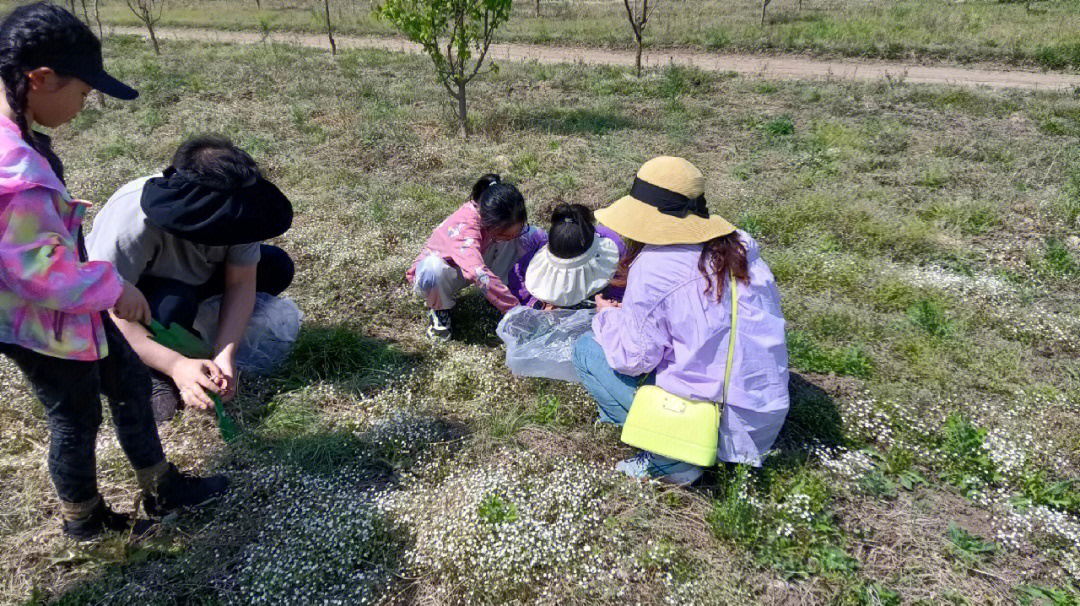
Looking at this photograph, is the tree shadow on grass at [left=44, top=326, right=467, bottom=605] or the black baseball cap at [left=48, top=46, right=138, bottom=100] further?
the tree shadow on grass at [left=44, top=326, right=467, bottom=605]

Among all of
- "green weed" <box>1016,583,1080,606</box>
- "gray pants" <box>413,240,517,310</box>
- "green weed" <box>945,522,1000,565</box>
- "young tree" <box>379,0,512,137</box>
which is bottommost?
"green weed" <box>1016,583,1080,606</box>

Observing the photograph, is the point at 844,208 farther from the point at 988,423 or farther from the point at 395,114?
the point at 395,114

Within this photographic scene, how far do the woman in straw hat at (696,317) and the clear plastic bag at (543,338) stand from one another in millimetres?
634

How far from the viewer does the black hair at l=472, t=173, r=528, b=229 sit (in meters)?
3.39

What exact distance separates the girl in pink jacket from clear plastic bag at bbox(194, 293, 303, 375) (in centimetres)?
A: 72

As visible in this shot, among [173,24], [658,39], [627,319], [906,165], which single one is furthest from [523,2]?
[627,319]

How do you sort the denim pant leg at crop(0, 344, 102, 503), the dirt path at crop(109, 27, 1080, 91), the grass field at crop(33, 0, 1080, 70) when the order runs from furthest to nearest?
the grass field at crop(33, 0, 1080, 70) → the dirt path at crop(109, 27, 1080, 91) → the denim pant leg at crop(0, 344, 102, 503)

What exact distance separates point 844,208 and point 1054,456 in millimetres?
2911

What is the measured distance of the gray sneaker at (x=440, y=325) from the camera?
147 inches

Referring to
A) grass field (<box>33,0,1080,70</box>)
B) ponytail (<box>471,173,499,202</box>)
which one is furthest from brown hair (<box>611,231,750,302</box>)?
grass field (<box>33,0,1080,70</box>)

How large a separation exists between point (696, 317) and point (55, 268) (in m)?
2.03

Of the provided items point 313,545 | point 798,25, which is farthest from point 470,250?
point 798,25

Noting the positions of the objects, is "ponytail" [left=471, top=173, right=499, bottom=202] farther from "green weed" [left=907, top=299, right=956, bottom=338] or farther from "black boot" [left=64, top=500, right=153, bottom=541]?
"green weed" [left=907, top=299, right=956, bottom=338]

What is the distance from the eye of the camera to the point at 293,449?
2873 mm
